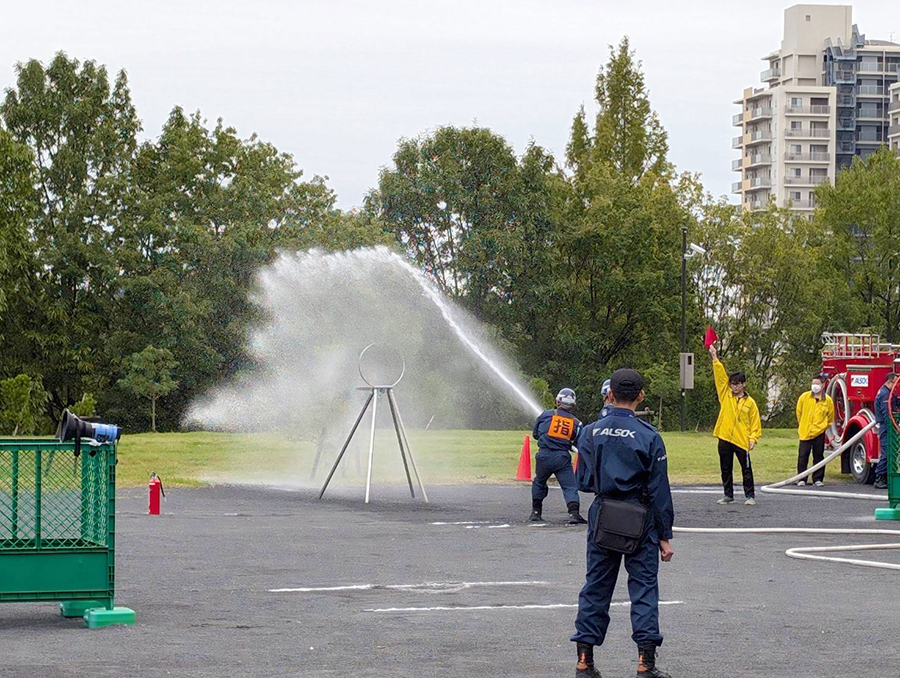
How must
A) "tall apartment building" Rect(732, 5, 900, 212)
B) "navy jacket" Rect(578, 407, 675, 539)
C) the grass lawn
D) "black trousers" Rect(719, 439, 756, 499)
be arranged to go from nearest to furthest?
"navy jacket" Rect(578, 407, 675, 539), "black trousers" Rect(719, 439, 756, 499), the grass lawn, "tall apartment building" Rect(732, 5, 900, 212)

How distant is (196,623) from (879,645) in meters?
4.61

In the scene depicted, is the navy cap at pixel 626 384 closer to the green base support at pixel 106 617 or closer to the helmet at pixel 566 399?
the green base support at pixel 106 617

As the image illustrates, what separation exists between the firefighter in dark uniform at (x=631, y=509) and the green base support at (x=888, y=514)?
11.7 meters

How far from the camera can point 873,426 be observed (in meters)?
25.5

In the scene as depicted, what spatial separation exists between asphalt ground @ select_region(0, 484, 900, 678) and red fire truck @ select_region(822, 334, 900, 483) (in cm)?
709

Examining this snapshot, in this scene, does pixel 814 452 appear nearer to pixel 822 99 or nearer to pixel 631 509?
pixel 631 509

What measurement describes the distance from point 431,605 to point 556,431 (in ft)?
23.8

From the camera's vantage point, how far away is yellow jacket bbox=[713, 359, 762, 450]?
21.4 meters

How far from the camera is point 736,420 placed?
21.4m

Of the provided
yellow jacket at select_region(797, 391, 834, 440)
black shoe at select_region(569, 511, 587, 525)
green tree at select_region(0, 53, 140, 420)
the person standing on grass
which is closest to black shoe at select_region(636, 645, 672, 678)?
black shoe at select_region(569, 511, 587, 525)

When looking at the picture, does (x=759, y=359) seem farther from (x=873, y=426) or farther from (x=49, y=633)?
(x=49, y=633)

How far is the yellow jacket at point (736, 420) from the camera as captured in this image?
70.2 ft

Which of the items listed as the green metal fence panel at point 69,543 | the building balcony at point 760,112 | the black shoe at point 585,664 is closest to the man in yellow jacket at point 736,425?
the green metal fence panel at point 69,543

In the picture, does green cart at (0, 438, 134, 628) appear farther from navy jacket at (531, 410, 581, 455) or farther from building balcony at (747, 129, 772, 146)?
building balcony at (747, 129, 772, 146)
